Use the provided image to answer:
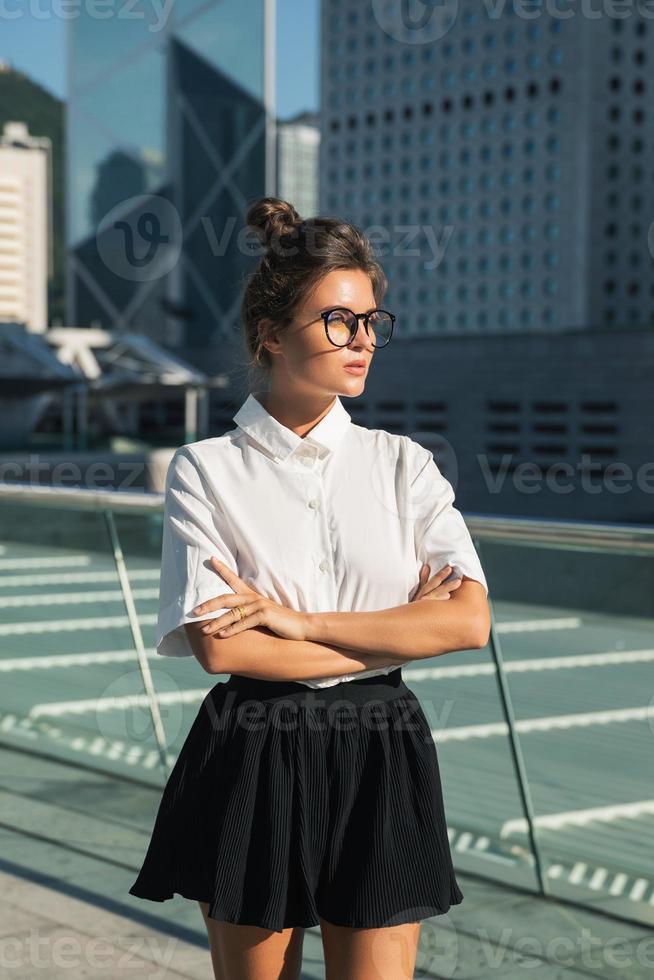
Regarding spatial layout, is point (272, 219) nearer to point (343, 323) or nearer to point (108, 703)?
point (343, 323)

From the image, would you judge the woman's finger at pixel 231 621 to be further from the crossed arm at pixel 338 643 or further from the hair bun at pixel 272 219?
the hair bun at pixel 272 219

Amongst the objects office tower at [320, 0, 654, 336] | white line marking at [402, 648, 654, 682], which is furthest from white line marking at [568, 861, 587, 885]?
office tower at [320, 0, 654, 336]

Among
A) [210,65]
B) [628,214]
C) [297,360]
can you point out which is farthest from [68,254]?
[297,360]

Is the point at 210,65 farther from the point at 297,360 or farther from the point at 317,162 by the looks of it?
the point at 297,360

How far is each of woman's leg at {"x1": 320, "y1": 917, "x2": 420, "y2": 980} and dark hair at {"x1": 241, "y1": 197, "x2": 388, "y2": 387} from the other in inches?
31.7

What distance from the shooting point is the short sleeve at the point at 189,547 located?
169 centimetres

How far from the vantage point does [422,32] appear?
108750 millimetres

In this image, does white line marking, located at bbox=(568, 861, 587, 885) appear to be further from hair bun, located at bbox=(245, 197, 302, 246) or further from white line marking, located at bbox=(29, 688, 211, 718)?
hair bun, located at bbox=(245, 197, 302, 246)

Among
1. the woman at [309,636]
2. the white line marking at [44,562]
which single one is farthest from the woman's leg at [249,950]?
the white line marking at [44,562]

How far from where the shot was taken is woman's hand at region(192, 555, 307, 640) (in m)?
1.67

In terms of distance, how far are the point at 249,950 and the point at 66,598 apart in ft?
10.7

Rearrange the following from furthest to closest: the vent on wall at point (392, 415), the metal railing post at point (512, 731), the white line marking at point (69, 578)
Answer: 1. the vent on wall at point (392, 415)
2. the white line marking at point (69, 578)
3. the metal railing post at point (512, 731)

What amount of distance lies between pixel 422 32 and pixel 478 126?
1443 cm

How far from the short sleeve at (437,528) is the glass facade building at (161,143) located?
292 ft
